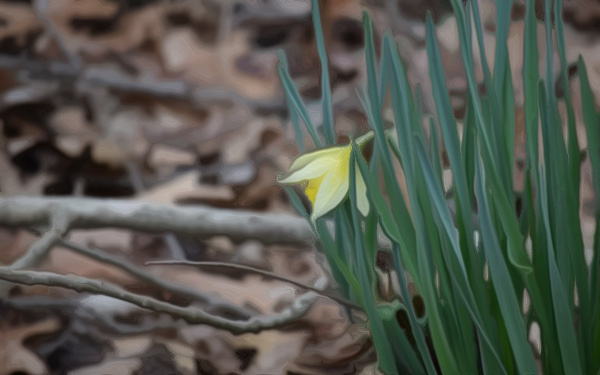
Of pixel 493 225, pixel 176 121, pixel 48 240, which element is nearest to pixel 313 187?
pixel 493 225

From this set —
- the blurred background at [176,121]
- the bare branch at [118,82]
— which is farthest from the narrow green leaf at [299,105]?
the bare branch at [118,82]

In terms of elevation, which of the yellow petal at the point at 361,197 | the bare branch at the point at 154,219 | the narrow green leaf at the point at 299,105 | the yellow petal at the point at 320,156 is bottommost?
the bare branch at the point at 154,219

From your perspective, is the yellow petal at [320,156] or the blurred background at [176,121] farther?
the blurred background at [176,121]

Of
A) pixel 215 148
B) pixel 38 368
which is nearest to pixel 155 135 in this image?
pixel 215 148

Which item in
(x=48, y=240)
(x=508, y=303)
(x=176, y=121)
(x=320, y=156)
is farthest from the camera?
(x=176, y=121)

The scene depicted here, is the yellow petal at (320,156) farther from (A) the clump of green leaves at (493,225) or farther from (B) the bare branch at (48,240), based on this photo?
(B) the bare branch at (48,240)

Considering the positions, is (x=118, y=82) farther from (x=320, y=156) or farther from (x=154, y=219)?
(x=320, y=156)

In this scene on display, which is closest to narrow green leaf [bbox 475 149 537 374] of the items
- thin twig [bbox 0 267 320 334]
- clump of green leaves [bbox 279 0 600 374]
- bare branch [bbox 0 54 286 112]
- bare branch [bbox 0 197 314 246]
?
clump of green leaves [bbox 279 0 600 374]

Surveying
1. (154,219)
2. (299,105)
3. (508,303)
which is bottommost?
(154,219)
